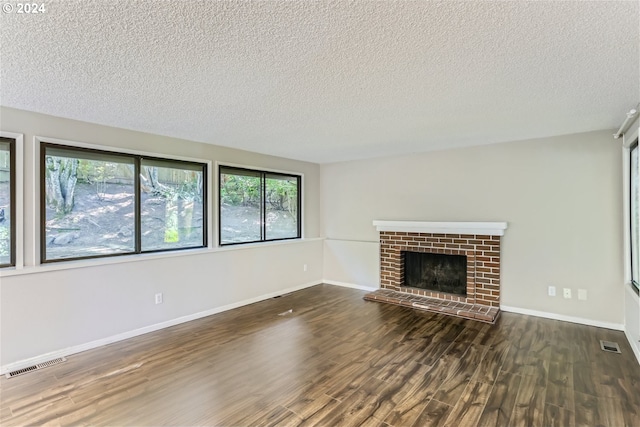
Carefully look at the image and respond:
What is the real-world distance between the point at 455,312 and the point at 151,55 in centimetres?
435

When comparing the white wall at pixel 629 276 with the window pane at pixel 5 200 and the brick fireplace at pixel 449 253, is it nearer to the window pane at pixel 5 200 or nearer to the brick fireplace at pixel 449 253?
the brick fireplace at pixel 449 253

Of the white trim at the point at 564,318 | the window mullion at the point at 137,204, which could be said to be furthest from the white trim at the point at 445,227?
the window mullion at the point at 137,204

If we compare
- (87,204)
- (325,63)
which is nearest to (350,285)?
(87,204)

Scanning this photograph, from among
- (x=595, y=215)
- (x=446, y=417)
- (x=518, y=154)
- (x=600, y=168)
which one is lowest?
(x=446, y=417)

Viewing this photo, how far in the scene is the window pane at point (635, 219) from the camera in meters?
3.28

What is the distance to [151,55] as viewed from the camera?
6.39 feet

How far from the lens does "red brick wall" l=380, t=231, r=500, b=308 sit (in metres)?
4.50

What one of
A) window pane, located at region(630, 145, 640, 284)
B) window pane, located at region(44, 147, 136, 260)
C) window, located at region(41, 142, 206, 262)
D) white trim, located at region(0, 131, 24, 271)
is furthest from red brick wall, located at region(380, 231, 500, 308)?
white trim, located at region(0, 131, 24, 271)

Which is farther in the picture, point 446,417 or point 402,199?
point 402,199

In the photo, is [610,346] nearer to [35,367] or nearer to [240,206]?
[240,206]

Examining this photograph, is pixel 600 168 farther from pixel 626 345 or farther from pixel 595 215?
pixel 626 345

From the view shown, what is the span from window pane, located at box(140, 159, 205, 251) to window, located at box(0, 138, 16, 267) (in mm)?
1152

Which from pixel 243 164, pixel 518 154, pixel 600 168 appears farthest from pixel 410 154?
pixel 243 164

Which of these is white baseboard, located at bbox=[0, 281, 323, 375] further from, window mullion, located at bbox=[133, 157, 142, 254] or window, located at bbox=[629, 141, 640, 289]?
window, located at bbox=[629, 141, 640, 289]
